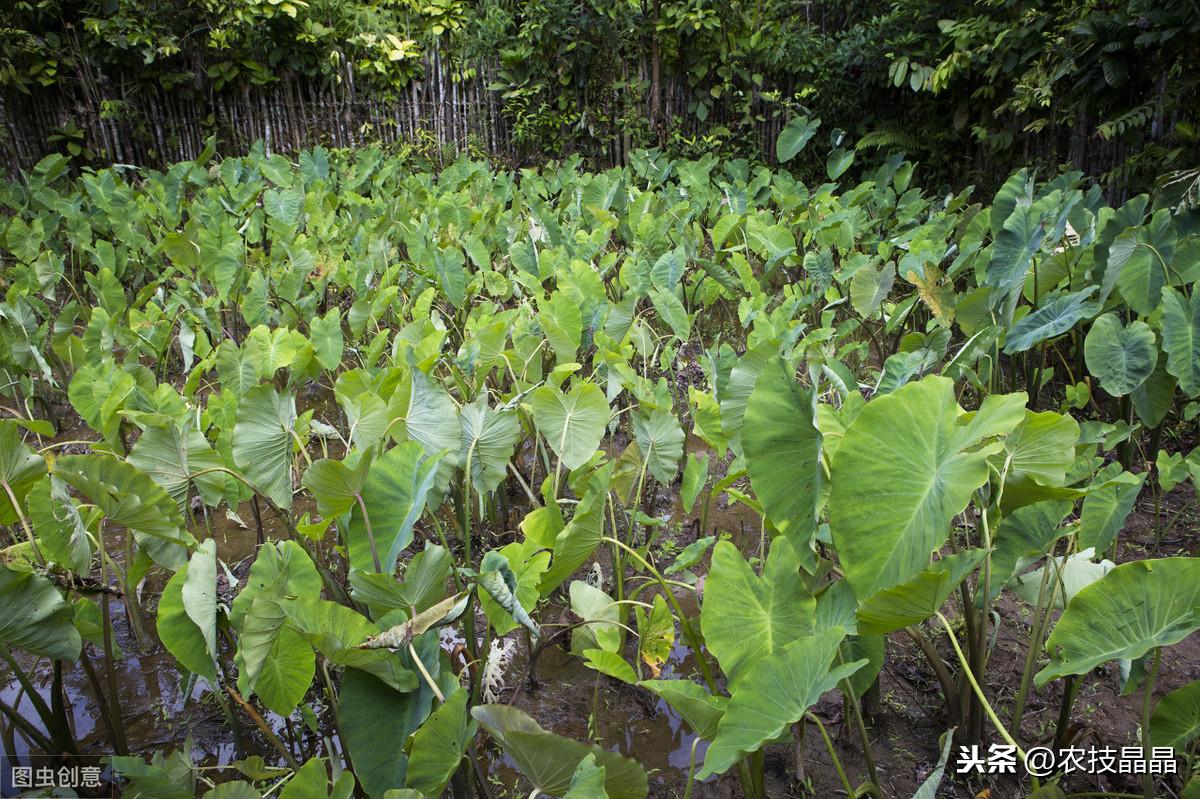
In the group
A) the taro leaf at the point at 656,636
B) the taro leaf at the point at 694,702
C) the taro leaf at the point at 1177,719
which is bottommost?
the taro leaf at the point at 656,636

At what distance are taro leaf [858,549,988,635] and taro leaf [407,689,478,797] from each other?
44 centimetres

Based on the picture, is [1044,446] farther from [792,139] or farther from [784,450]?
[792,139]

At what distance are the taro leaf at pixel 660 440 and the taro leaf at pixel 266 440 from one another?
1.99 ft

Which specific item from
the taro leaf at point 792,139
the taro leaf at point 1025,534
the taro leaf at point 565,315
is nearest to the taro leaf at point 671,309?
the taro leaf at point 565,315

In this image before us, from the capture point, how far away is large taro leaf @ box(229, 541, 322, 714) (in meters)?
0.95

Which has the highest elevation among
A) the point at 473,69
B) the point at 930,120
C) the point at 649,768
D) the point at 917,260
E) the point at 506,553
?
the point at 473,69

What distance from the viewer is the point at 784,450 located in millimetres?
911

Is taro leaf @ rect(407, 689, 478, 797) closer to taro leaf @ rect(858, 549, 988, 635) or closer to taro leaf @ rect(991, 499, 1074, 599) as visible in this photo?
taro leaf @ rect(858, 549, 988, 635)

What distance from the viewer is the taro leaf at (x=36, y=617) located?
91cm

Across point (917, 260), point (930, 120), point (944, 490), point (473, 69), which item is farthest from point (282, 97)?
point (944, 490)

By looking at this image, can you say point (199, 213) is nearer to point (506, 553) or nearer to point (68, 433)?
point (68, 433)

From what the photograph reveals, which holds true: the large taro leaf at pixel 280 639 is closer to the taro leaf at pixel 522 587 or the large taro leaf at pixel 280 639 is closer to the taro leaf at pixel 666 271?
the taro leaf at pixel 522 587

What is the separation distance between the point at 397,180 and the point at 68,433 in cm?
273

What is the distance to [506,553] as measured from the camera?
1.12m
